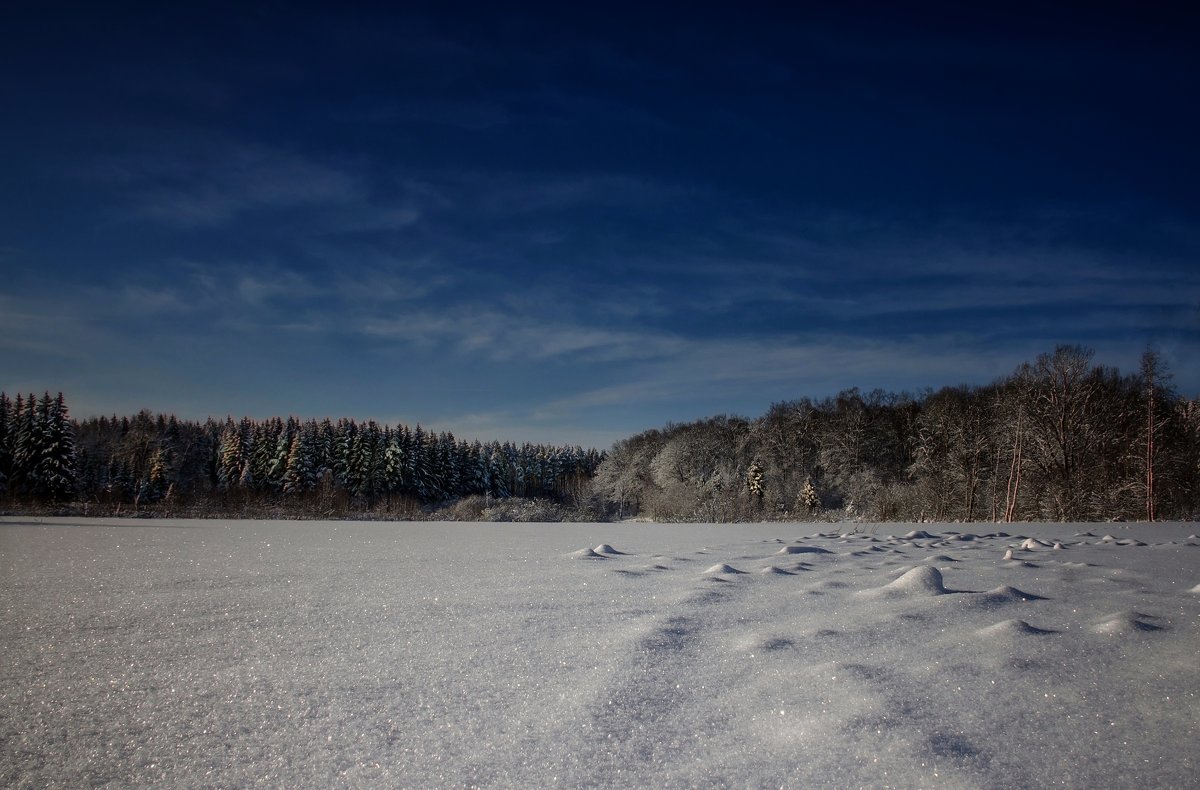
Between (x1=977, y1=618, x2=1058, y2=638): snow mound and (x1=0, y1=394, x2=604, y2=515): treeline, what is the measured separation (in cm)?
2648

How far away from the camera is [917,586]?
2979 millimetres

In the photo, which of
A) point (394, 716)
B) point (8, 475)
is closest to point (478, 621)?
point (394, 716)

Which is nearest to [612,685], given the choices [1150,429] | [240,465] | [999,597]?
[999,597]

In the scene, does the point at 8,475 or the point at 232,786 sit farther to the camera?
the point at 8,475

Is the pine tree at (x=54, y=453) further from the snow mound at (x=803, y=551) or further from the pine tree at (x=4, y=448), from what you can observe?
the snow mound at (x=803, y=551)

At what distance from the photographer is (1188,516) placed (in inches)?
691

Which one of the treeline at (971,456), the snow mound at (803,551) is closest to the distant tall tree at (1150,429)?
the treeline at (971,456)

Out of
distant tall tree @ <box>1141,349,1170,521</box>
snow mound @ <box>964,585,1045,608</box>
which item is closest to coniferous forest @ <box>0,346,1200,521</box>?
distant tall tree @ <box>1141,349,1170,521</box>

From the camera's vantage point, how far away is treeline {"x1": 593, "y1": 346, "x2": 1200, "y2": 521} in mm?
18922

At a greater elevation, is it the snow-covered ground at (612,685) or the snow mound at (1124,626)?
the snow mound at (1124,626)

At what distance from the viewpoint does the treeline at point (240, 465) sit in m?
32.1

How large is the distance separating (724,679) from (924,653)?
0.75 m

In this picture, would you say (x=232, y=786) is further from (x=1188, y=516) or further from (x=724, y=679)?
(x=1188, y=516)

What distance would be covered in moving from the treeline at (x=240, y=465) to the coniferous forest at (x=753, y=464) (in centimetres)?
18
